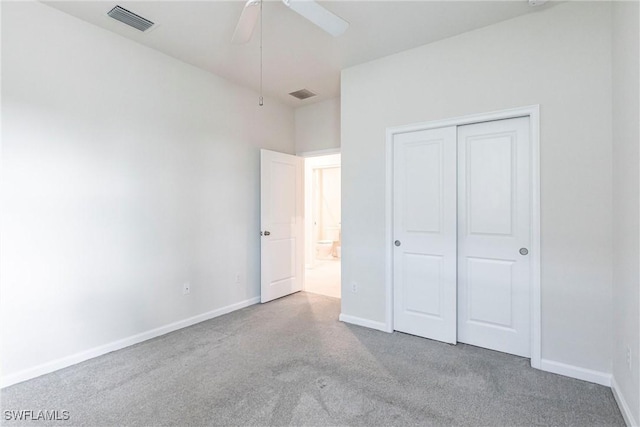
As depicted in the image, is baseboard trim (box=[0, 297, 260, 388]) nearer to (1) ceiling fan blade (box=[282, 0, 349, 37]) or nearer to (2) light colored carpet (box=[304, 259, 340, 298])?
(2) light colored carpet (box=[304, 259, 340, 298])

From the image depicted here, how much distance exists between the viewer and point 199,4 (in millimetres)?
2395

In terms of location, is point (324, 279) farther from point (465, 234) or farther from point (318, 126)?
point (465, 234)

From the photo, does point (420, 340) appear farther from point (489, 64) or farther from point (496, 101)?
point (489, 64)

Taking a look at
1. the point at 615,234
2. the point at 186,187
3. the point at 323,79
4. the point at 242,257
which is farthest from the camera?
the point at 242,257

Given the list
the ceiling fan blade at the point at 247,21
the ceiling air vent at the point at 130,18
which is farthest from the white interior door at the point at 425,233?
the ceiling air vent at the point at 130,18

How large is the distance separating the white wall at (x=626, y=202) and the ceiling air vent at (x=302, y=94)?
9.58 feet

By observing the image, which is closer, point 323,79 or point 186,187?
point 186,187

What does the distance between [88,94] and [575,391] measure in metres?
4.23

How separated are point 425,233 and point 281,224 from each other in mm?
2055

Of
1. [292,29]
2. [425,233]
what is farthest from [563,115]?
[292,29]

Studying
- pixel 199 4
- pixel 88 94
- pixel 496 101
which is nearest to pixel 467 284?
pixel 496 101

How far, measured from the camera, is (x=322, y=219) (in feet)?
27.6

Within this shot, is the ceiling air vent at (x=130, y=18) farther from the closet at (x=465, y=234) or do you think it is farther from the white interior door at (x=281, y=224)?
the closet at (x=465, y=234)

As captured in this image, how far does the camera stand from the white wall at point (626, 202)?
5.77 ft
